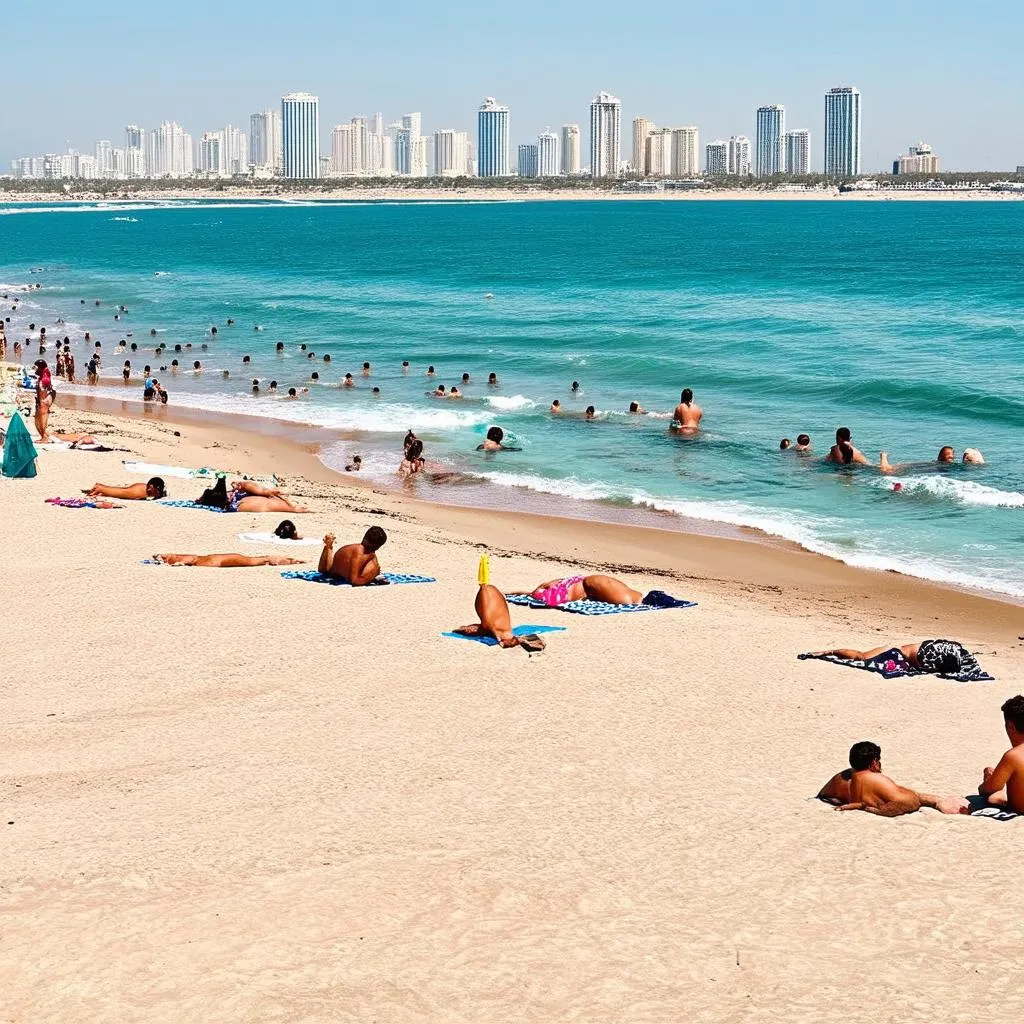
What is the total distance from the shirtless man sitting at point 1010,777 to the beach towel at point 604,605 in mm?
5373

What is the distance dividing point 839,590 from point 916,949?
10.3 meters

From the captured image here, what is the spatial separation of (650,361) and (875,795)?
1260 inches

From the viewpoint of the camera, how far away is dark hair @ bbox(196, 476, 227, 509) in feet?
61.5

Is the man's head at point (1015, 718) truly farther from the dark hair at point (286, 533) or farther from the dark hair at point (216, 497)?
the dark hair at point (216, 497)

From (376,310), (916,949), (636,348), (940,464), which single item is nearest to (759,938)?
(916,949)

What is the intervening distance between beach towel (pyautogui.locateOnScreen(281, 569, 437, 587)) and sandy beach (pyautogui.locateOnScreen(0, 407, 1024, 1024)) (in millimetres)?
201

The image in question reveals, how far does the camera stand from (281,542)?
1675 cm

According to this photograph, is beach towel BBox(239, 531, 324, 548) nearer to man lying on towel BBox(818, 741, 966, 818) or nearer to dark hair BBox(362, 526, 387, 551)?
dark hair BBox(362, 526, 387, 551)

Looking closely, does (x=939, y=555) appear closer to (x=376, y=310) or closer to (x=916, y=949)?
(x=916, y=949)

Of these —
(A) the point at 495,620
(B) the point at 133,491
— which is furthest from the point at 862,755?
(B) the point at 133,491

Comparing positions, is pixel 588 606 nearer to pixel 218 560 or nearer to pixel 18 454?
pixel 218 560

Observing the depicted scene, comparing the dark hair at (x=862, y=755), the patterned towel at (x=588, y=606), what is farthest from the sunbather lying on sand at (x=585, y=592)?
the dark hair at (x=862, y=755)

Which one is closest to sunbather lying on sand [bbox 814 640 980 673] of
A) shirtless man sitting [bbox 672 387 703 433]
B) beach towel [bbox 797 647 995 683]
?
beach towel [bbox 797 647 995 683]

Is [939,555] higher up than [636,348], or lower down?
lower down
